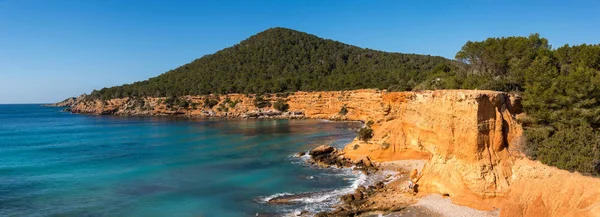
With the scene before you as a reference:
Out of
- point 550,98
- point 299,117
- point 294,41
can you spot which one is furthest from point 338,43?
point 550,98

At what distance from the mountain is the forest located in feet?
1.03

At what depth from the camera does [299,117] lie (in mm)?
81188

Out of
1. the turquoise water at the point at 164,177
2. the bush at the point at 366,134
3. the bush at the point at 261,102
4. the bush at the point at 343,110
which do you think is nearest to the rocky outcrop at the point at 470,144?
the turquoise water at the point at 164,177

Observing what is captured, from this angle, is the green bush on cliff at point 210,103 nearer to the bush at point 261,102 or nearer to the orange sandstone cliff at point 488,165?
the bush at point 261,102

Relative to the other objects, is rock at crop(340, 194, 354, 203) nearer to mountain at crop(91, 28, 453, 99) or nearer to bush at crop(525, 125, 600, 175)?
bush at crop(525, 125, 600, 175)

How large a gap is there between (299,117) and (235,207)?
6102cm

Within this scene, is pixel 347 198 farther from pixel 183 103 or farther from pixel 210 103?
pixel 183 103

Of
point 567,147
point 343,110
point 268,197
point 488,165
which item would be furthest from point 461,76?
point 343,110

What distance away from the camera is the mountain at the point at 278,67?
3802 inches

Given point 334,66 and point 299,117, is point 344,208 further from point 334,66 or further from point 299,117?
point 334,66

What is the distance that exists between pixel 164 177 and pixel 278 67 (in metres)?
92.0

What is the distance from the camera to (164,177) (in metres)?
28.2

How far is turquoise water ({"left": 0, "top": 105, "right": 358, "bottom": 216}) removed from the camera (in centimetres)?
2072

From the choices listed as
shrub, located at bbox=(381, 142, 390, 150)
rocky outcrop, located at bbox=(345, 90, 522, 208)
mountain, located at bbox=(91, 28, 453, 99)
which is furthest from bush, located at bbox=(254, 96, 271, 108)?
rocky outcrop, located at bbox=(345, 90, 522, 208)
